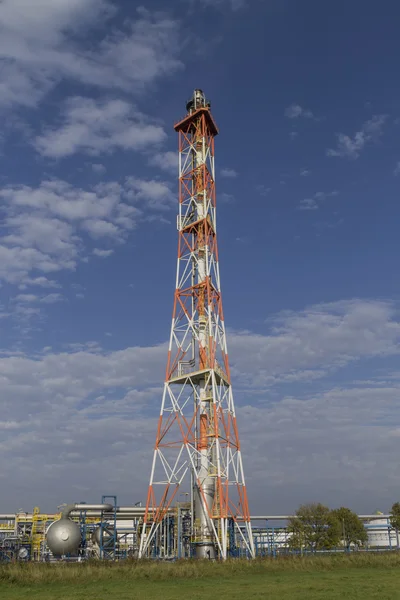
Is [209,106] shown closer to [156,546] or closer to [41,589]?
[156,546]

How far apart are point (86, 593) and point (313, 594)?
9897 mm

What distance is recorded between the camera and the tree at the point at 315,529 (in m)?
81.9

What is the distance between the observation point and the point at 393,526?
93.3 metres

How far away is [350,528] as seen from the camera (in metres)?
88.8

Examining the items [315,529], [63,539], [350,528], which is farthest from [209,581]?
[350,528]

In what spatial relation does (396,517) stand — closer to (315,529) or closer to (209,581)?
(315,529)

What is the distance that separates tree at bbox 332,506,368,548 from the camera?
87.6m

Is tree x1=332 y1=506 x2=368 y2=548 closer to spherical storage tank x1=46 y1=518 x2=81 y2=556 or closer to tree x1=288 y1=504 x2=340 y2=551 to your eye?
tree x1=288 y1=504 x2=340 y2=551

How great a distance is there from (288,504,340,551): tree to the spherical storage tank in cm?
3818

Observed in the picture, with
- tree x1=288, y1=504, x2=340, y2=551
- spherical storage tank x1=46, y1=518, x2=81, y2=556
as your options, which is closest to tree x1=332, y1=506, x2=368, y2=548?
tree x1=288, y1=504, x2=340, y2=551

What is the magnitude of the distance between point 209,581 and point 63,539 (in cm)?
2881

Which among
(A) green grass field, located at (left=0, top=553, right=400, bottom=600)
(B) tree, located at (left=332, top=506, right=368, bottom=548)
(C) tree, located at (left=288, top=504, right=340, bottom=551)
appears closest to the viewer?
(A) green grass field, located at (left=0, top=553, right=400, bottom=600)

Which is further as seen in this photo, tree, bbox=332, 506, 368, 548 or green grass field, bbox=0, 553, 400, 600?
tree, bbox=332, 506, 368, 548

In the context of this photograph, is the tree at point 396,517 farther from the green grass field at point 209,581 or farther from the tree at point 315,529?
the green grass field at point 209,581
